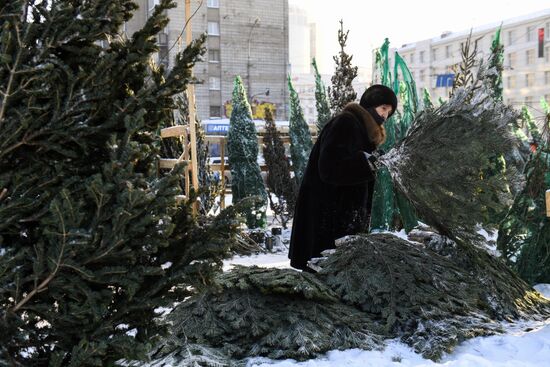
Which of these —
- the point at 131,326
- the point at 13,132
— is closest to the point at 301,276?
the point at 131,326

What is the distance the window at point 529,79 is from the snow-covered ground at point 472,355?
5748 cm

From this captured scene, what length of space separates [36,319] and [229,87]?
3906 cm

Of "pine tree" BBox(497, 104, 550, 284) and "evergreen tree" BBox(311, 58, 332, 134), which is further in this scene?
"evergreen tree" BBox(311, 58, 332, 134)

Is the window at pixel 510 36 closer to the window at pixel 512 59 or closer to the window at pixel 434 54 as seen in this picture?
the window at pixel 512 59

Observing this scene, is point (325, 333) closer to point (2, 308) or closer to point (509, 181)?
point (509, 181)

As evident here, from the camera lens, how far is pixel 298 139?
11.4m

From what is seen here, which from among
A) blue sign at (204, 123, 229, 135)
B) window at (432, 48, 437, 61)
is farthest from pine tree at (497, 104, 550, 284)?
window at (432, 48, 437, 61)

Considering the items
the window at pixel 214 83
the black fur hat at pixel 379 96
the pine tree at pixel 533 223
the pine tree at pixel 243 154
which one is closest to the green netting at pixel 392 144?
the pine tree at pixel 533 223

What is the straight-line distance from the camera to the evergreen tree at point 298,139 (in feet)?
36.9

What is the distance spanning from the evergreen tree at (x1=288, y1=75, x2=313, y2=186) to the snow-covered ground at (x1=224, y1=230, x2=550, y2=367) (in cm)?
810

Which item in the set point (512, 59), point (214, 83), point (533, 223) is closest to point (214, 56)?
point (214, 83)

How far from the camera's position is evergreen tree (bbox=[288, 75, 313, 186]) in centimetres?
1124

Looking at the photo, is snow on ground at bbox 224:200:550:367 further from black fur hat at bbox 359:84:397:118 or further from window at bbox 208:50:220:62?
window at bbox 208:50:220:62

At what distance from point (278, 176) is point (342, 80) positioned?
258 centimetres
